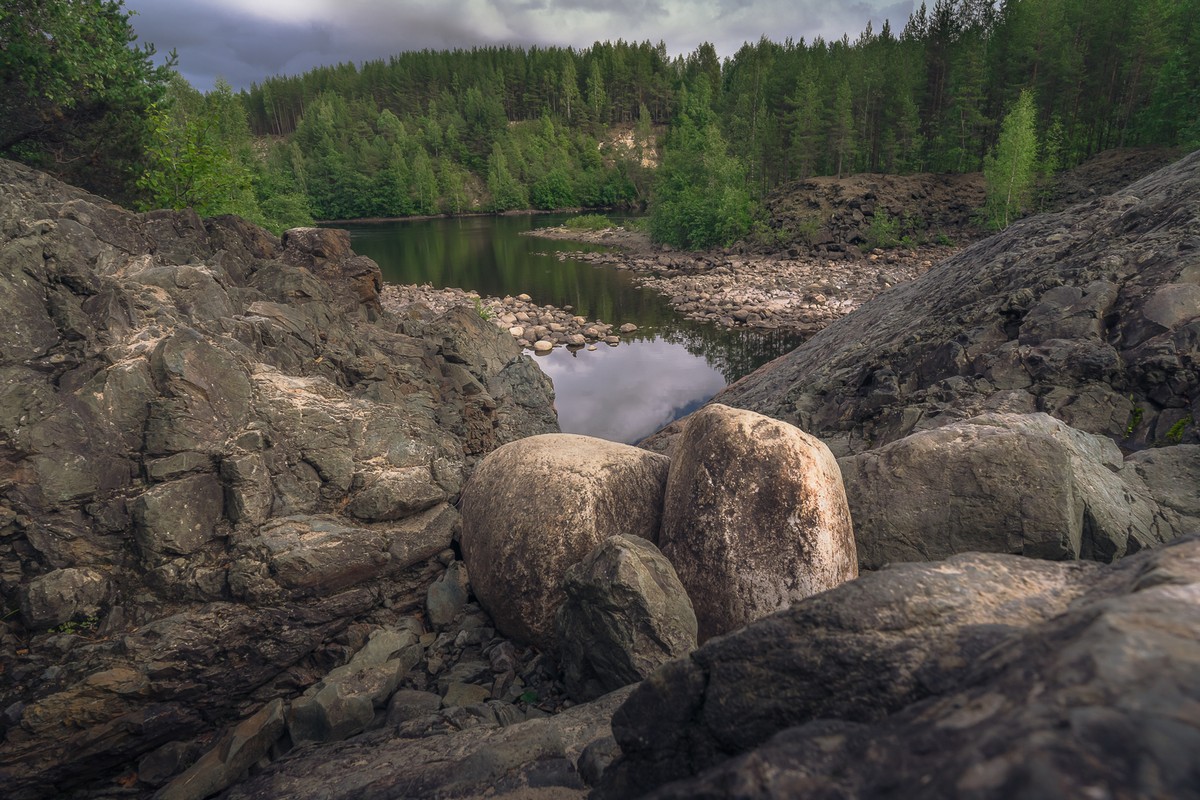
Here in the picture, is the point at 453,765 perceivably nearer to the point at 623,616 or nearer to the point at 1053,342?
the point at 623,616

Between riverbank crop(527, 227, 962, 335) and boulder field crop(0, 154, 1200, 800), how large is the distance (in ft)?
87.9

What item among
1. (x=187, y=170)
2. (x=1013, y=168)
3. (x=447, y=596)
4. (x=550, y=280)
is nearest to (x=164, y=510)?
(x=447, y=596)

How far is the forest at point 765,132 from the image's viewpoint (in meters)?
51.8

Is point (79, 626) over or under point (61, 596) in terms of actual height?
under

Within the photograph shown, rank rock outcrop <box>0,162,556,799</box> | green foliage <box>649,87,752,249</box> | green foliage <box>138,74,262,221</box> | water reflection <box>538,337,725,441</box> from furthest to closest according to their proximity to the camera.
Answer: green foliage <box>649,87,752,249</box> < water reflection <box>538,337,725,441</box> < green foliage <box>138,74,262,221</box> < rock outcrop <box>0,162,556,799</box>

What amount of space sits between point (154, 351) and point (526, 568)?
6029mm

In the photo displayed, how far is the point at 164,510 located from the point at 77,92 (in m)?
20.8

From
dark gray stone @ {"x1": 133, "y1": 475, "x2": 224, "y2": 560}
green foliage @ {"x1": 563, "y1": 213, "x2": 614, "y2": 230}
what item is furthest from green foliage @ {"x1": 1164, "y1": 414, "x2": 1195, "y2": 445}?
green foliage @ {"x1": 563, "y1": 213, "x2": 614, "y2": 230}

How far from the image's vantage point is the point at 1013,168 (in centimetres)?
5016

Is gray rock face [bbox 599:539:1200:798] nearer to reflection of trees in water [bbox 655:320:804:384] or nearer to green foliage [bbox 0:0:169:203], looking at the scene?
green foliage [bbox 0:0:169:203]

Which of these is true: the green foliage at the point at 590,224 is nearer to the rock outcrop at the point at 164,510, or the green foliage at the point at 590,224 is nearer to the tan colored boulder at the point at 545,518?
the rock outcrop at the point at 164,510

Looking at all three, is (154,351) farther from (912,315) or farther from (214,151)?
(214,151)

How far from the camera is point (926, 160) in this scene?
70.7 meters

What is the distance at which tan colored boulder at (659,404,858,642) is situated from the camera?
6.83 metres
